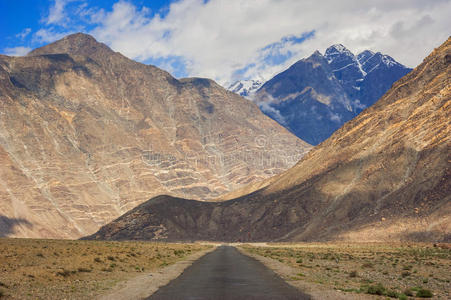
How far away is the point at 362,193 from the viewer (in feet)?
396

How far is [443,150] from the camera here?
109188 millimetres

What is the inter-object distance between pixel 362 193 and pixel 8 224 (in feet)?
416

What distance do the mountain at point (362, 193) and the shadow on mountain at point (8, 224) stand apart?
3136 centimetres

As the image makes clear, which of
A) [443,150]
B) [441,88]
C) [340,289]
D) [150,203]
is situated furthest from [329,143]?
[340,289]

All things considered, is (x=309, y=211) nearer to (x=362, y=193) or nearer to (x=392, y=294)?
(x=362, y=193)

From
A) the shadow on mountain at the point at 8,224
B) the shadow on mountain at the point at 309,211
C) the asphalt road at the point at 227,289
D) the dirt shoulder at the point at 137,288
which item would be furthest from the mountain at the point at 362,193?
the dirt shoulder at the point at 137,288

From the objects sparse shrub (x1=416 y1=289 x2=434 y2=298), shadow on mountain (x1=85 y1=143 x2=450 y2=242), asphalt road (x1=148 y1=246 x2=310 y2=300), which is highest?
shadow on mountain (x1=85 y1=143 x2=450 y2=242)

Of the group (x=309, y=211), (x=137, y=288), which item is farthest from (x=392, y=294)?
(x=309, y=211)

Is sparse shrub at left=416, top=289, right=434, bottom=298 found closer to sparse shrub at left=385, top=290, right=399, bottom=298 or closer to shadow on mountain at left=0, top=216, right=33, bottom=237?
sparse shrub at left=385, top=290, right=399, bottom=298

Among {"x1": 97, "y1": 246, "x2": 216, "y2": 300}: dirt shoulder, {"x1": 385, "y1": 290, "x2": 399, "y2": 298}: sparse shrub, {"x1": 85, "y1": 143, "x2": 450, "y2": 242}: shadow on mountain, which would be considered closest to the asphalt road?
{"x1": 97, "y1": 246, "x2": 216, "y2": 300}: dirt shoulder

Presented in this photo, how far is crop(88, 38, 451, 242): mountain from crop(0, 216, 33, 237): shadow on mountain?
31.4 m

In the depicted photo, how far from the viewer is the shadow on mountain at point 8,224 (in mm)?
159625

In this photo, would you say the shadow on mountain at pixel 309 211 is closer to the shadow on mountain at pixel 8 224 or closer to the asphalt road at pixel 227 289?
the shadow on mountain at pixel 8 224

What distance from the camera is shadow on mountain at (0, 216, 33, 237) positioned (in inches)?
6284
